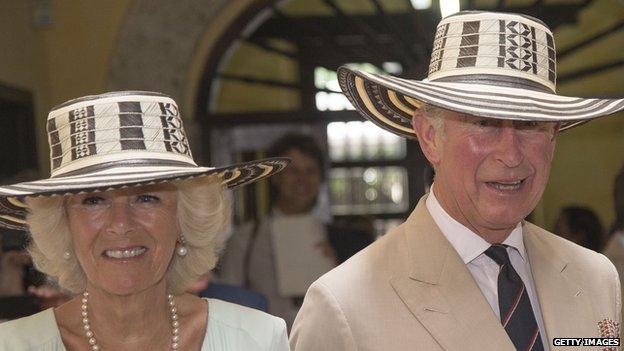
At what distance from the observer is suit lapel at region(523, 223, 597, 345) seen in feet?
9.68

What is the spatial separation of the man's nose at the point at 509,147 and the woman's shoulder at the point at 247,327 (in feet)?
2.41

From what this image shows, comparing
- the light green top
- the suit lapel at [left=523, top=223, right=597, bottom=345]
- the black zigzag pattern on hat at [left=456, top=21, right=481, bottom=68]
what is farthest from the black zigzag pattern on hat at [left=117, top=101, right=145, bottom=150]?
the suit lapel at [left=523, top=223, right=597, bottom=345]

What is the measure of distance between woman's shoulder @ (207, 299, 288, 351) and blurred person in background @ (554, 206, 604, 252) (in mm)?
4401

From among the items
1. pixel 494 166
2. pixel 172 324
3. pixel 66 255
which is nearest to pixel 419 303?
pixel 494 166

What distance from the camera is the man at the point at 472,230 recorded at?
2814 millimetres

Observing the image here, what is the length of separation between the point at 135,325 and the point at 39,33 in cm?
515

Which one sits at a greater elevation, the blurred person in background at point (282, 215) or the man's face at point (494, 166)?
the man's face at point (494, 166)

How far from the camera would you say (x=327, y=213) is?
7.79m

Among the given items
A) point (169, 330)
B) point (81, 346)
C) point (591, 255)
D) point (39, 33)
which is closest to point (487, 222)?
point (591, 255)

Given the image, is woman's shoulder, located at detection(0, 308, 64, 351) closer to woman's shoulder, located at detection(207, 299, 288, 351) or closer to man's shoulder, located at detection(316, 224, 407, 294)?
woman's shoulder, located at detection(207, 299, 288, 351)

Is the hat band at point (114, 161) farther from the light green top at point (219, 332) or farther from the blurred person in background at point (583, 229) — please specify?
the blurred person in background at point (583, 229)

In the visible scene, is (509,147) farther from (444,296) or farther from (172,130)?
(172,130)

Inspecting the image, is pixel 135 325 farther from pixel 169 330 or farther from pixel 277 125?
pixel 277 125

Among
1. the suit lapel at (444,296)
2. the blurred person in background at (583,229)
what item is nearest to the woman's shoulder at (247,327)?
the suit lapel at (444,296)
